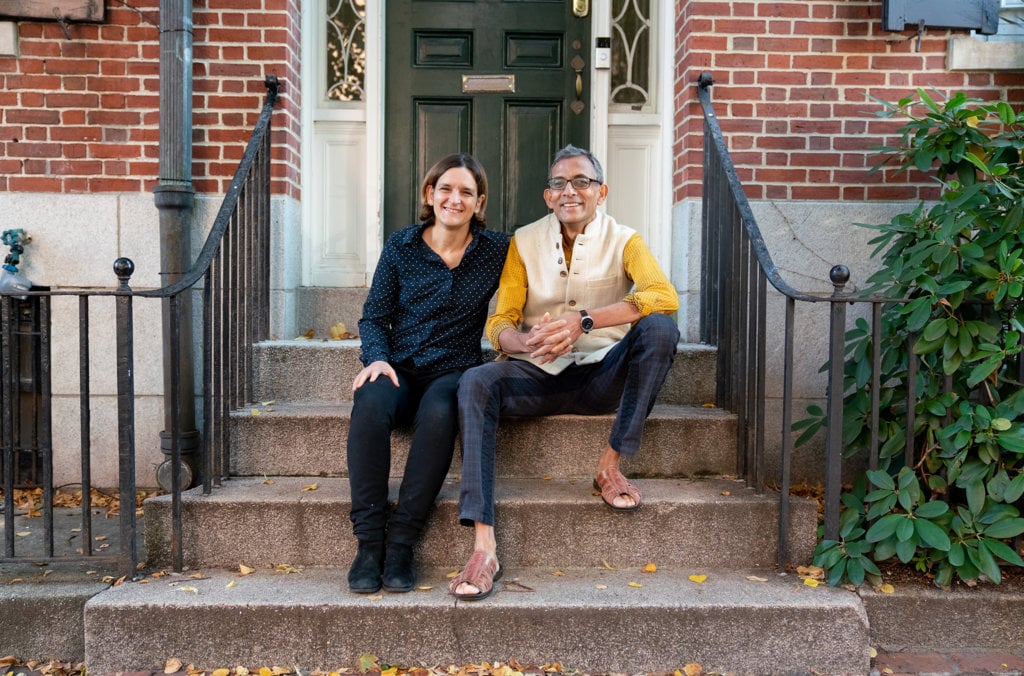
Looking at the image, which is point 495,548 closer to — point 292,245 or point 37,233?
point 292,245

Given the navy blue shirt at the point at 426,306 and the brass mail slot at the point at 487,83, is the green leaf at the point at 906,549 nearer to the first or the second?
the navy blue shirt at the point at 426,306

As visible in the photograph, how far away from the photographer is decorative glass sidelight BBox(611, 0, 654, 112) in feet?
14.3

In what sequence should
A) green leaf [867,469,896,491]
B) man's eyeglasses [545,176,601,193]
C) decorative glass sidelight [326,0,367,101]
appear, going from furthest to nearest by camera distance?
decorative glass sidelight [326,0,367,101] < man's eyeglasses [545,176,601,193] < green leaf [867,469,896,491]

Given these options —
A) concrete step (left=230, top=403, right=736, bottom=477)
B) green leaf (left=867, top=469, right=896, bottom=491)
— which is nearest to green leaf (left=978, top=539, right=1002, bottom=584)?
green leaf (left=867, top=469, right=896, bottom=491)

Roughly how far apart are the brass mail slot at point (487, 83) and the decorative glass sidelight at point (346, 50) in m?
0.57

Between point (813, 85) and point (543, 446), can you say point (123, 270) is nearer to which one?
point (543, 446)

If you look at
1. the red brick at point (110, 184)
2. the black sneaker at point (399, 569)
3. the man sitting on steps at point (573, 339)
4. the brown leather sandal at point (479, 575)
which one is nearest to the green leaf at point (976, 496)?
the man sitting on steps at point (573, 339)

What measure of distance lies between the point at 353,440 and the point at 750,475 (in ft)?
4.90

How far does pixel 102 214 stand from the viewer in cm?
379

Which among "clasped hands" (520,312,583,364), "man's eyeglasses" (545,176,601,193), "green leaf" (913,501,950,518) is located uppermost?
"man's eyeglasses" (545,176,601,193)

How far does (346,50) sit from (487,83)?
2.64 ft

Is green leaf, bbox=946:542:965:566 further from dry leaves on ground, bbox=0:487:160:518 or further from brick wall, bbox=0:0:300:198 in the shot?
brick wall, bbox=0:0:300:198

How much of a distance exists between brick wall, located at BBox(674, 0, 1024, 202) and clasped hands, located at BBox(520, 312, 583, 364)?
1.57 metres

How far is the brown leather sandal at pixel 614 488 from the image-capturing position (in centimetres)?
275
